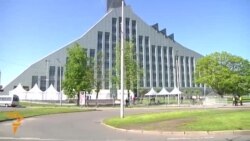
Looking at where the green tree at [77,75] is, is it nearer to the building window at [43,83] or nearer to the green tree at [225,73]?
the green tree at [225,73]

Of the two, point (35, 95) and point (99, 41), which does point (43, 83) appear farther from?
point (35, 95)

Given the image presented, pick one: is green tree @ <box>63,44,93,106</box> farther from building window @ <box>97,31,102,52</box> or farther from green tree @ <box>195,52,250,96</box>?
building window @ <box>97,31,102,52</box>

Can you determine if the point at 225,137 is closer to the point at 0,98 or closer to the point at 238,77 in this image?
the point at 0,98

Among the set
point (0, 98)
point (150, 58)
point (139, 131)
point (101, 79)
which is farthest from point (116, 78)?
point (150, 58)

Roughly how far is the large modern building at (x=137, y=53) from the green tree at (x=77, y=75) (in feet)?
177

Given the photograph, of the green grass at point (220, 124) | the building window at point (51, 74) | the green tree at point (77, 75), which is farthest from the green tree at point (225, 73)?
the green grass at point (220, 124)

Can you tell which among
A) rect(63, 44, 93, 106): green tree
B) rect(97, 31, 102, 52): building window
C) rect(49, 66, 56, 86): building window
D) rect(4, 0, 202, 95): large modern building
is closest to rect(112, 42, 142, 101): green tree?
rect(63, 44, 93, 106): green tree

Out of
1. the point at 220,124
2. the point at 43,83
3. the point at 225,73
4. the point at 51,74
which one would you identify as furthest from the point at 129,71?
the point at 43,83

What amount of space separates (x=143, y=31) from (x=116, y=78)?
7709 cm

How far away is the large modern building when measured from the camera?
119 metres

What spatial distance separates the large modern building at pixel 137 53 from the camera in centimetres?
11938

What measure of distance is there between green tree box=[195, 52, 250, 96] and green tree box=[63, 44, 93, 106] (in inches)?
1212

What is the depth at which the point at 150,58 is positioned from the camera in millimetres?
135625

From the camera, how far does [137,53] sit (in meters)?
129
